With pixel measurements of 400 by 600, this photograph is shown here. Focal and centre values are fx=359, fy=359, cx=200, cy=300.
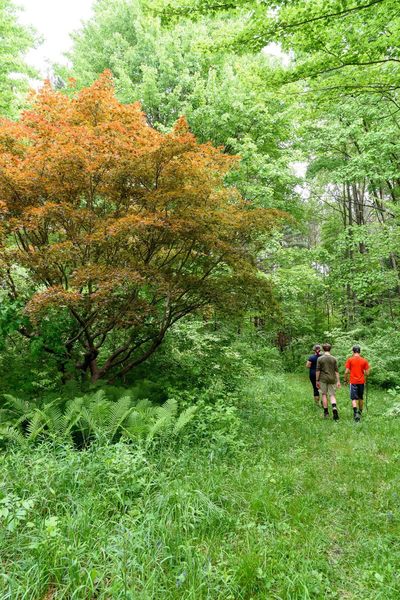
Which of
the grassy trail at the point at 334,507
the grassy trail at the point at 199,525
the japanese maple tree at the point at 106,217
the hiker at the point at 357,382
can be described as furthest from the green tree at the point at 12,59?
the grassy trail at the point at 334,507

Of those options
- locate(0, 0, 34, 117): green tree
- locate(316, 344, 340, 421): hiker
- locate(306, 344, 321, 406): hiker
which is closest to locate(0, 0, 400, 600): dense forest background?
locate(0, 0, 34, 117): green tree

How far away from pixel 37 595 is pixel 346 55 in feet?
19.2

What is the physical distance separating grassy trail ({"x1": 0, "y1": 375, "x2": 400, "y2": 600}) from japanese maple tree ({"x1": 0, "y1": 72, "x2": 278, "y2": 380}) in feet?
7.99

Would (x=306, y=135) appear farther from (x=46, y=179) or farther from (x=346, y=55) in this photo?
(x=46, y=179)

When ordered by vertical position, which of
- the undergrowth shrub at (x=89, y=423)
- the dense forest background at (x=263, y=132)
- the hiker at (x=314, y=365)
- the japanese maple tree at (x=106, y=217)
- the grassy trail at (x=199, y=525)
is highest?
the dense forest background at (x=263, y=132)


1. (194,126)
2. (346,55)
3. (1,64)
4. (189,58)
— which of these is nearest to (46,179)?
(346,55)

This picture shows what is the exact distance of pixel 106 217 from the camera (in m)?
5.95

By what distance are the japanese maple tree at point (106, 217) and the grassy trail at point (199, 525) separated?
95.9 inches

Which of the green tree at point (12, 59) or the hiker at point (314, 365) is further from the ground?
the green tree at point (12, 59)

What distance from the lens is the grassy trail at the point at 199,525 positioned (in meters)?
2.48

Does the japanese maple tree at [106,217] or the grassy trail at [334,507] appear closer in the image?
the grassy trail at [334,507]

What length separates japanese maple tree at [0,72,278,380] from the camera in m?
5.36

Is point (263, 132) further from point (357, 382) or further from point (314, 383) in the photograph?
point (357, 382)

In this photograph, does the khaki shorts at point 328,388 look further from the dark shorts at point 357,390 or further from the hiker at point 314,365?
the hiker at point 314,365
